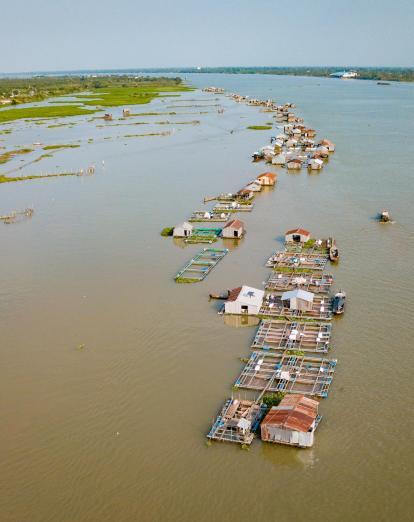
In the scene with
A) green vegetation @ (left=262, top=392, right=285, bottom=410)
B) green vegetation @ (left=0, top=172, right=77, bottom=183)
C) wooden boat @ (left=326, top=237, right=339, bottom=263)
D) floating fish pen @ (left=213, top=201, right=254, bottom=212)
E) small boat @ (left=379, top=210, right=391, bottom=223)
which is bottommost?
green vegetation @ (left=0, top=172, right=77, bottom=183)

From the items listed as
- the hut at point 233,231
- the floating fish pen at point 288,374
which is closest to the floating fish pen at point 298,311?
the floating fish pen at point 288,374

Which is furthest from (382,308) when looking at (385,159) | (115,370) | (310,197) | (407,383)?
(385,159)

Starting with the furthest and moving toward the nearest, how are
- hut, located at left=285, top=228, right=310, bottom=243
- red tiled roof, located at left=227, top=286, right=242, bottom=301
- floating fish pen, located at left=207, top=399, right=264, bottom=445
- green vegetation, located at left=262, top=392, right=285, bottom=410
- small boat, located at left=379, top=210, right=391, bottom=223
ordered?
small boat, located at left=379, top=210, right=391, bottom=223
hut, located at left=285, top=228, right=310, bottom=243
red tiled roof, located at left=227, top=286, right=242, bottom=301
green vegetation, located at left=262, top=392, right=285, bottom=410
floating fish pen, located at left=207, top=399, right=264, bottom=445

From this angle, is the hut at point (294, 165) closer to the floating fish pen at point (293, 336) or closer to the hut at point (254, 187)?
the hut at point (254, 187)

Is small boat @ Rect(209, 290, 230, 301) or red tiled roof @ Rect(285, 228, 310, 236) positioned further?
red tiled roof @ Rect(285, 228, 310, 236)

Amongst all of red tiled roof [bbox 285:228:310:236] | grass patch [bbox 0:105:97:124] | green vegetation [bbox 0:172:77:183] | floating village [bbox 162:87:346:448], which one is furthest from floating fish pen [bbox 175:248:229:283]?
grass patch [bbox 0:105:97:124]

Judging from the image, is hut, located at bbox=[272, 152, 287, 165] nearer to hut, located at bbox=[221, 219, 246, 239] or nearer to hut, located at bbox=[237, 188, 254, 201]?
hut, located at bbox=[237, 188, 254, 201]
